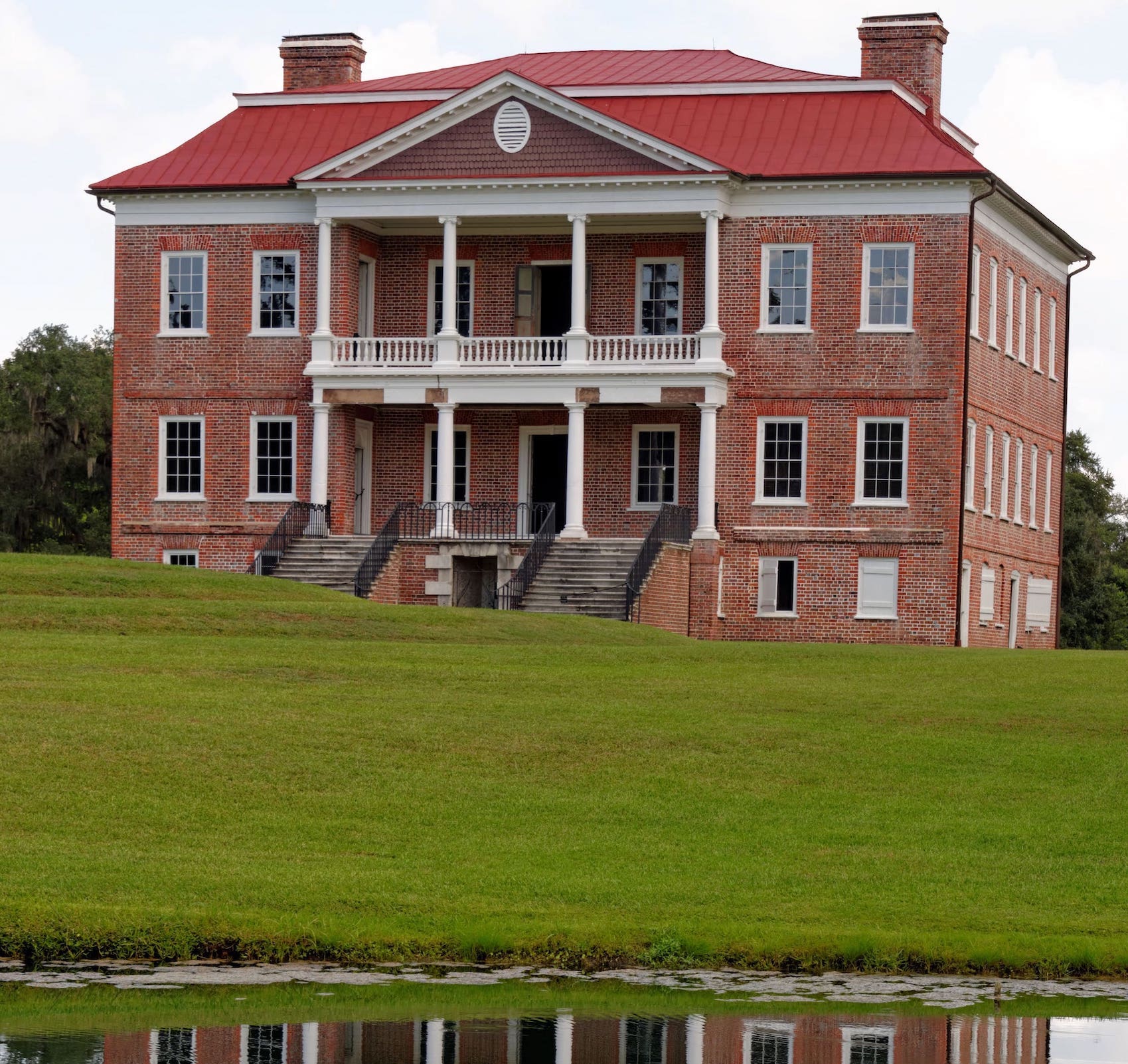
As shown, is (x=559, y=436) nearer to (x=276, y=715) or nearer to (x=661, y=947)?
(x=276, y=715)

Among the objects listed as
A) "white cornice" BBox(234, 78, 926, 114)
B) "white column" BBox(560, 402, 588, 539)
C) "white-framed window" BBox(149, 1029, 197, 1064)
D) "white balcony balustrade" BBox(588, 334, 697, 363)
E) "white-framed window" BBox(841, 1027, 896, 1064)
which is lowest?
"white-framed window" BBox(149, 1029, 197, 1064)

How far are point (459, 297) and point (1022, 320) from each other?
1133 cm

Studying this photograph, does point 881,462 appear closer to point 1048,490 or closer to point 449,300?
point 449,300

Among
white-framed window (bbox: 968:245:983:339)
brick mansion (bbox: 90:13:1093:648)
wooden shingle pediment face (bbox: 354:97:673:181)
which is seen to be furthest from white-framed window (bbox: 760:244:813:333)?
white-framed window (bbox: 968:245:983:339)

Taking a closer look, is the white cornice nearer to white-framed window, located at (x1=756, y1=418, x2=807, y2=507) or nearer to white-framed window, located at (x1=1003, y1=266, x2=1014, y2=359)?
white-framed window, located at (x1=1003, y1=266, x2=1014, y2=359)

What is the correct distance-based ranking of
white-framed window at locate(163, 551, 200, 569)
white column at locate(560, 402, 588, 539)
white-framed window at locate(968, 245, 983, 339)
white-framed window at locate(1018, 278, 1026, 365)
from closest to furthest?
white column at locate(560, 402, 588, 539), white-framed window at locate(968, 245, 983, 339), white-framed window at locate(163, 551, 200, 569), white-framed window at locate(1018, 278, 1026, 365)

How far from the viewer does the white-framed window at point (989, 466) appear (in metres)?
44.2

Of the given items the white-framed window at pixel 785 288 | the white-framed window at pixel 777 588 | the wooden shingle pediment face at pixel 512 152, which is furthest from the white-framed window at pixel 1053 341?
the wooden shingle pediment face at pixel 512 152

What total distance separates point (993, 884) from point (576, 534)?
25543mm

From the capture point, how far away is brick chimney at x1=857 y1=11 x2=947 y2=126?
45344 mm

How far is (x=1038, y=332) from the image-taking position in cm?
4809

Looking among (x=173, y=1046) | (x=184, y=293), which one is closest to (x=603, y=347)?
(x=184, y=293)

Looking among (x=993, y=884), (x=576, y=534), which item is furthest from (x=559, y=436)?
(x=993, y=884)

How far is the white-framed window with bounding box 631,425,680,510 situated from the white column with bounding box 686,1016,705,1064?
105ft
